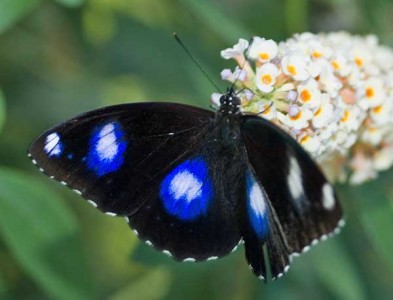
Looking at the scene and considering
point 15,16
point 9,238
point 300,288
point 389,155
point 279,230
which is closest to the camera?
point 279,230

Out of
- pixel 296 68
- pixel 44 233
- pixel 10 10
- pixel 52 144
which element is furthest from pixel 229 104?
pixel 44 233

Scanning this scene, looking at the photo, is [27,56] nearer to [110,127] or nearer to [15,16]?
[15,16]

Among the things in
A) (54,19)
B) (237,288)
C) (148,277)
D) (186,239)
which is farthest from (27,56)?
(186,239)

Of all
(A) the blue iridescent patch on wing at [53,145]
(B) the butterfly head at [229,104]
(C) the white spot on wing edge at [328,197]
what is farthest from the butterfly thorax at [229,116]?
(A) the blue iridescent patch on wing at [53,145]

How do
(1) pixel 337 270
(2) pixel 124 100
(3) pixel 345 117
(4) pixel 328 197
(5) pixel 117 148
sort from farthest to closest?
(2) pixel 124 100 < (1) pixel 337 270 < (3) pixel 345 117 < (5) pixel 117 148 < (4) pixel 328 197

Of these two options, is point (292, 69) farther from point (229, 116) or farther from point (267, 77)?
point (229, 116)

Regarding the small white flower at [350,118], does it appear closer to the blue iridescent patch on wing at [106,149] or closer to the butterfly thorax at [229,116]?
the butterfly thorax at [229,116]
